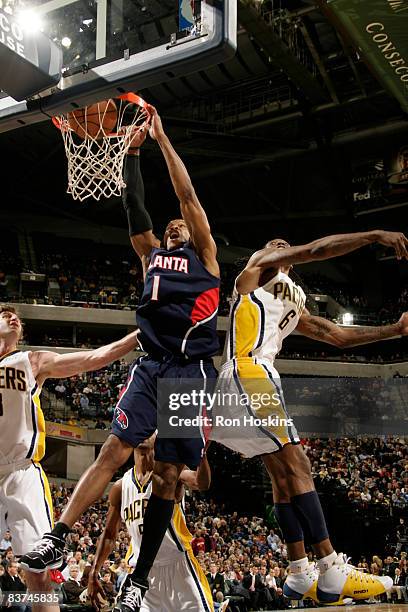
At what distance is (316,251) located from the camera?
13.9ft

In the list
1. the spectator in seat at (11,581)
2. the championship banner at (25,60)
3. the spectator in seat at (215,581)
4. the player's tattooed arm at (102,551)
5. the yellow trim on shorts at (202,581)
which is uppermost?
the championship banner at (25,60)

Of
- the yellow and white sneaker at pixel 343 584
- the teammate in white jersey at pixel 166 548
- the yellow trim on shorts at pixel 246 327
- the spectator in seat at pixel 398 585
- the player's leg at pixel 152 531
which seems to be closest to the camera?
the player's leg at pixel 152 531

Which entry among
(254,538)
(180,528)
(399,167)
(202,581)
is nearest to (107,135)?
(180,528)

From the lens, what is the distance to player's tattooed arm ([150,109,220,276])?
14.4 ft

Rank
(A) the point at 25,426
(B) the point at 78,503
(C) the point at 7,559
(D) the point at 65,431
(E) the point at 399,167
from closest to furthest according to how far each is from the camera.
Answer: (B) the point at 78,503, (A) the point at 25,426, (C) the point at 7,559, (D) the point at 65,431, (E) the point at 399,167

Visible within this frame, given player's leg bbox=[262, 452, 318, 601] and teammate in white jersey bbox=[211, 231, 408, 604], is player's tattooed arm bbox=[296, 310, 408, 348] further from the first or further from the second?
player's leg bbox=[262, 452, 318, 601]

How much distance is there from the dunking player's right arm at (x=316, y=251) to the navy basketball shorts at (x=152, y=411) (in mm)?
801

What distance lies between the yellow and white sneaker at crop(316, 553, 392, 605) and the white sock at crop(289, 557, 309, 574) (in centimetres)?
13

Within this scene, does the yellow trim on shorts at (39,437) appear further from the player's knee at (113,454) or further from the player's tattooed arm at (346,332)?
the player's tattooed arm at (346,332)

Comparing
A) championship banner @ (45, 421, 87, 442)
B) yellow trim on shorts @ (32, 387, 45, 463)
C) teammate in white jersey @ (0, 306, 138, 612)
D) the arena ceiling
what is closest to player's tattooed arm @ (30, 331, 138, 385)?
teammate in white jersey @ (0, 306, 138, 612)

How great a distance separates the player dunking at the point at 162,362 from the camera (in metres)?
3.88

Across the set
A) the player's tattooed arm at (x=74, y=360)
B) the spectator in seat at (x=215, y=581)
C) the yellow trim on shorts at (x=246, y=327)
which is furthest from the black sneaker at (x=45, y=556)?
the spectator in seat at (x=215, y=581)

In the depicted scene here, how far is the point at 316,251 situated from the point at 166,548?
2.75m

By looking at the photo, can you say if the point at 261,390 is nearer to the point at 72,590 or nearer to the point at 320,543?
the point at 320,543
